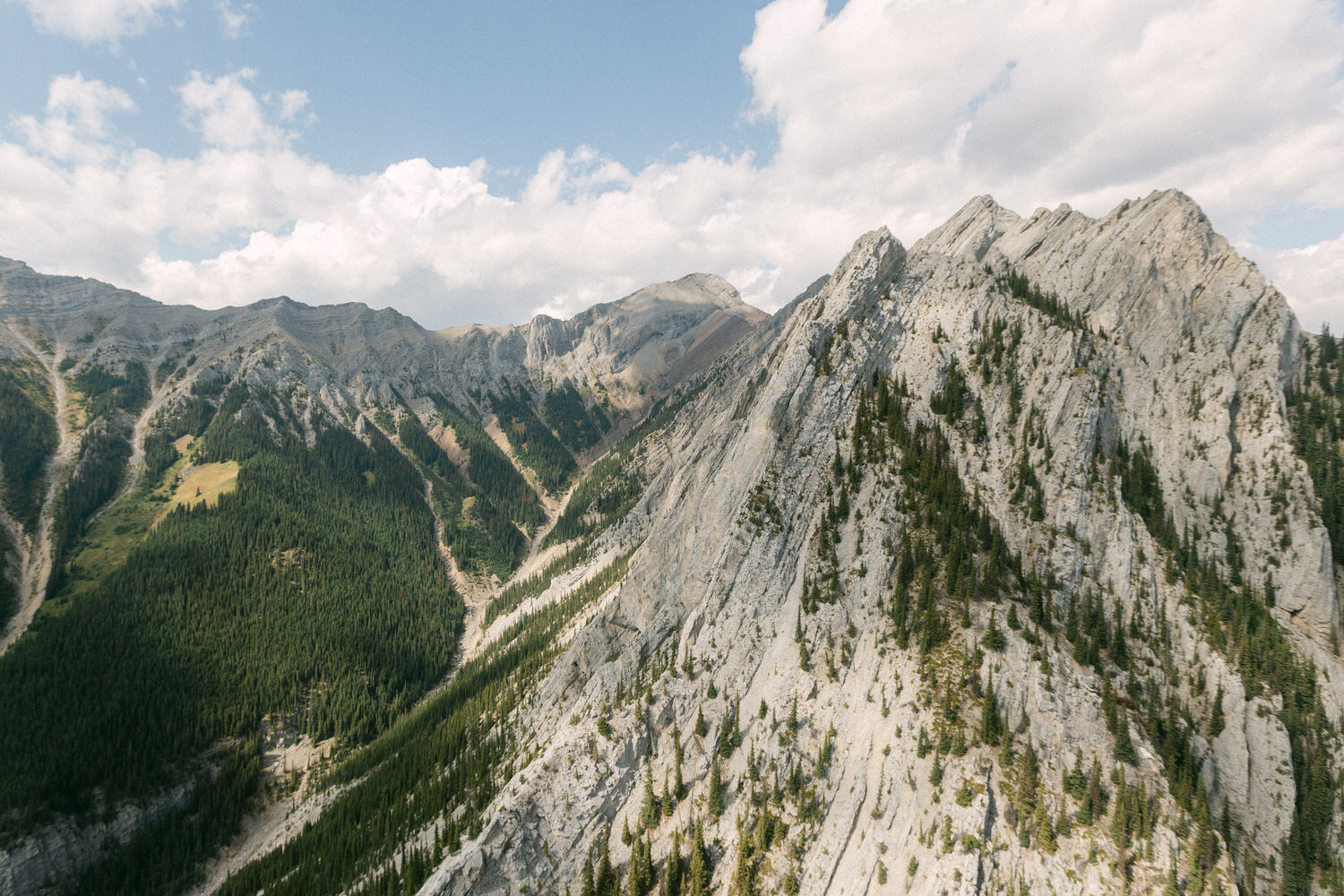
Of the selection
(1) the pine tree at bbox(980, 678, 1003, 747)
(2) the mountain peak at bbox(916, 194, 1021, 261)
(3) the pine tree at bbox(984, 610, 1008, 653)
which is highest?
(2) the mountain peak at bbox(916, 194, 1021, 261)

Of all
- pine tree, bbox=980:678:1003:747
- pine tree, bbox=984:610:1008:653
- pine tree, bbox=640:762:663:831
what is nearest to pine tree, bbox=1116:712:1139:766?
pine tree, bbox=980:678:1003:747

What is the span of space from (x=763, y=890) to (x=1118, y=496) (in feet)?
184

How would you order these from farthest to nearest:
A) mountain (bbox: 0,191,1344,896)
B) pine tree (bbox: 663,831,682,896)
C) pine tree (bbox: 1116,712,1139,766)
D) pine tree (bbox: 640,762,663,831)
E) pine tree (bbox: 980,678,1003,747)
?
pine tree (bbox: 640,762,663,831)
pine tree (bbox: 663,831,682,896)
pine tree (bbox: 980,678,1003,747)
mountain (bbox: 0,191,1344,896)
pine tree (bbox: 1116,712,1139,766)

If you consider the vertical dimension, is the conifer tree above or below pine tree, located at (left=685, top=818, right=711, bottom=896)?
above

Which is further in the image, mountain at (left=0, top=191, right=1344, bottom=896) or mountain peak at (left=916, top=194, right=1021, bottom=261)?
mountain peak at (left=916, top=194, right=1021, bottom=261)

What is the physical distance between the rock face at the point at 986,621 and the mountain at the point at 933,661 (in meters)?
0.31

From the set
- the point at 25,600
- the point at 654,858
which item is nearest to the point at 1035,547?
the point at 654,858

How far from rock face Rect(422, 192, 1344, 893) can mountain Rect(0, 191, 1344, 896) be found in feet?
1.00

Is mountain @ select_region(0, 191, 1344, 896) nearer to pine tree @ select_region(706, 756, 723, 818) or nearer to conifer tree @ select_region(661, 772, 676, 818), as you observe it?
conifer tree @ select_region(661, 772, 676, 818)

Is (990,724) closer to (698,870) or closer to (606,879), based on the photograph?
(698,870)

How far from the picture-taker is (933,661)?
50.2 meters

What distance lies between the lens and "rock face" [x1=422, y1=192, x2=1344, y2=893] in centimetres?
4281

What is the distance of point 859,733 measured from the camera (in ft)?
162

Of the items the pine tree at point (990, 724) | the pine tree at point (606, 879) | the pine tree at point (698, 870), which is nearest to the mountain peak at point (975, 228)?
the pine tree at point (990, 724)
